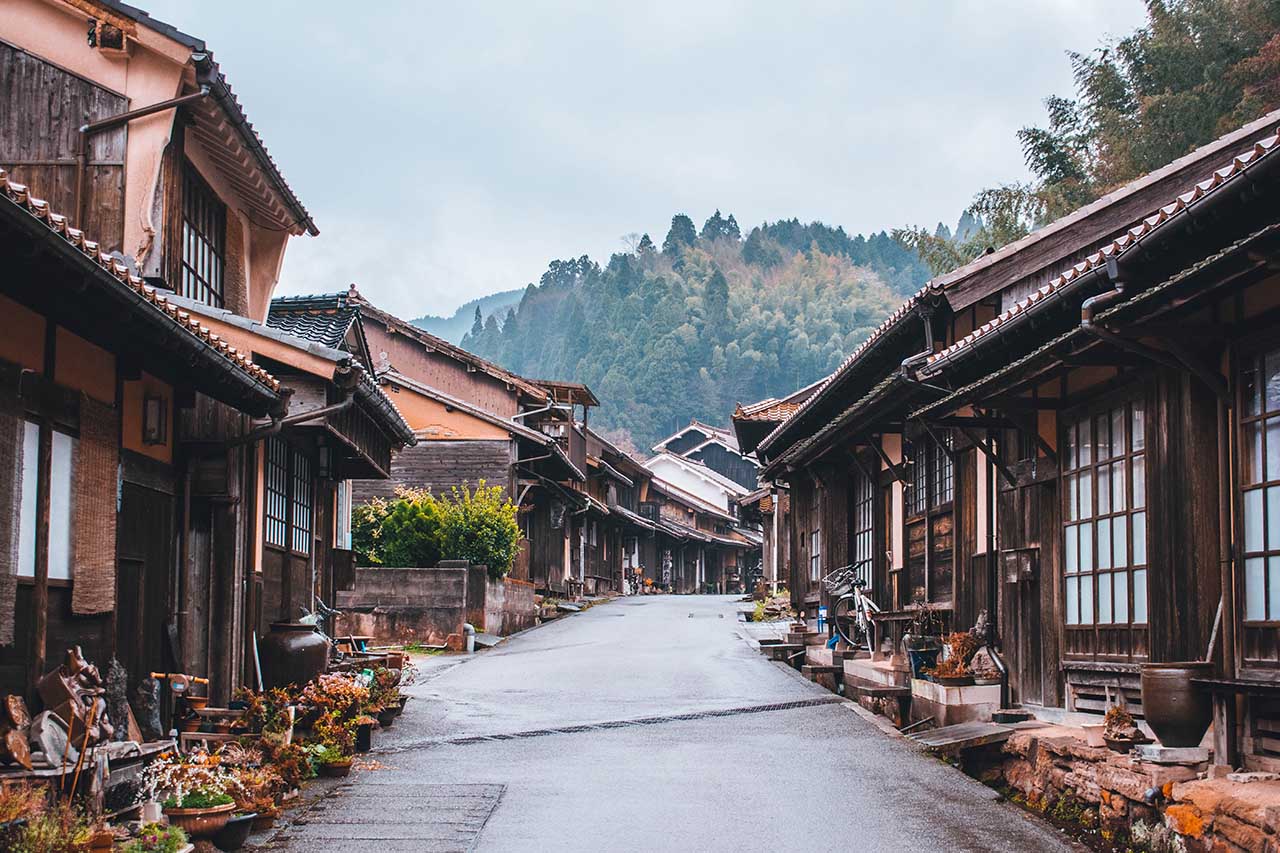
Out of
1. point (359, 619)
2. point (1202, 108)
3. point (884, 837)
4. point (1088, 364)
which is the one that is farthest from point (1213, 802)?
point (1202, 108)

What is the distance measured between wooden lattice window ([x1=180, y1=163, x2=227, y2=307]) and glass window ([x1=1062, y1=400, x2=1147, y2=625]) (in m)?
8.64

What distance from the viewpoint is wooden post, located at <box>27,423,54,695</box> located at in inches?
323

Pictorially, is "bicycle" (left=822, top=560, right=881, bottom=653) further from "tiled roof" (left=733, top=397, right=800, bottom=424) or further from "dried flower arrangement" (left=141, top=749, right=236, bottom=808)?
"dried flower arrangement" (left=141, top=749, right=236, bottom=808)

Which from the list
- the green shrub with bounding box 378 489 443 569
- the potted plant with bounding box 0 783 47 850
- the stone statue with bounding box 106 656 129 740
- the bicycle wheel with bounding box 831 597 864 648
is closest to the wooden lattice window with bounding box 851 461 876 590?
the bicycle wheel with bounding box 831 597 864 648

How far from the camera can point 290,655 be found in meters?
13.8

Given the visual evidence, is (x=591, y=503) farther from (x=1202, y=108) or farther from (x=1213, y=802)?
(x=1213, y=802)

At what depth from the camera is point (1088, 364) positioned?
988 centimetres

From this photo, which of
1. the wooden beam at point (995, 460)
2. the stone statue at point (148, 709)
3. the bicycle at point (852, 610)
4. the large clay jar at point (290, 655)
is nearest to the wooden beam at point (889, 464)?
the bicycle at point (852, 610)

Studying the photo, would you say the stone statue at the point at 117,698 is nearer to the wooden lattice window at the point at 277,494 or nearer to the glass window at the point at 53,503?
the glass window at the point at 53,503

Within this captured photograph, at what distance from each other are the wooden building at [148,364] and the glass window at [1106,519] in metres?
6.91

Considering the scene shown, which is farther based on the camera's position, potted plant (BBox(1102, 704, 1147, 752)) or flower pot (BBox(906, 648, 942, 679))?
flower pot (BBox(906, 648, 942, 679))

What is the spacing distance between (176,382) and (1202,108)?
87.7 feet

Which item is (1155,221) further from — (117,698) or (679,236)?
(679,236)

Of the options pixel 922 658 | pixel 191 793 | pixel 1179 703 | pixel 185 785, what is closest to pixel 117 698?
pixel 185 785
